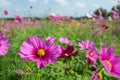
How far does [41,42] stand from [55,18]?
13.9 ft

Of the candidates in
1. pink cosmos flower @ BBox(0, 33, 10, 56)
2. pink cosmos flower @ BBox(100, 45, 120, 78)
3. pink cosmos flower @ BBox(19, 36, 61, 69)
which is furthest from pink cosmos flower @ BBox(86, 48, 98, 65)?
pink cosmos flower @ BBox(0, 33, 10, 56)

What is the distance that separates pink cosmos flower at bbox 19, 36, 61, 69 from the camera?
4.41ft

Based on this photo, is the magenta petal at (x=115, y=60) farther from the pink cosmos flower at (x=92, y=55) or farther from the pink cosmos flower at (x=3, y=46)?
the pink cosmos flower at (x=3, y=46)

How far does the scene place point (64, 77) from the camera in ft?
8.13

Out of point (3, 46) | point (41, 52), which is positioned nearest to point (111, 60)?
point (41, 52)

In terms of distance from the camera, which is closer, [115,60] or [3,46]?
[115,60]

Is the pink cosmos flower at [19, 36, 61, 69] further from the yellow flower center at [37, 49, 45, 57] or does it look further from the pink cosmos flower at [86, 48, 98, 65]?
the pink cosmos flower at [86, 48, 98, 65]

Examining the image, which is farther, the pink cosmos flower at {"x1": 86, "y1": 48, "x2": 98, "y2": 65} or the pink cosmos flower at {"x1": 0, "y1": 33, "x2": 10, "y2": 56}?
the pink cosmos flower at {"x1": 0, "y1": 33, "x2": 10, "y2": 56}

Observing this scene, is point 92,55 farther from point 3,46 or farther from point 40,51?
point 3,46

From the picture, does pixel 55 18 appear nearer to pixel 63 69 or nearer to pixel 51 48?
pixel 63 69

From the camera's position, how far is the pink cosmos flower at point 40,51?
4.41 feet

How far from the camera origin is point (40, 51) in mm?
1407

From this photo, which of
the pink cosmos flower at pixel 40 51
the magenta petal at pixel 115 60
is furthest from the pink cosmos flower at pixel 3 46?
the magenta petal at pixel 115 60

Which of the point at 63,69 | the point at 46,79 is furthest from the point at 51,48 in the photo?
the point at 63,69
